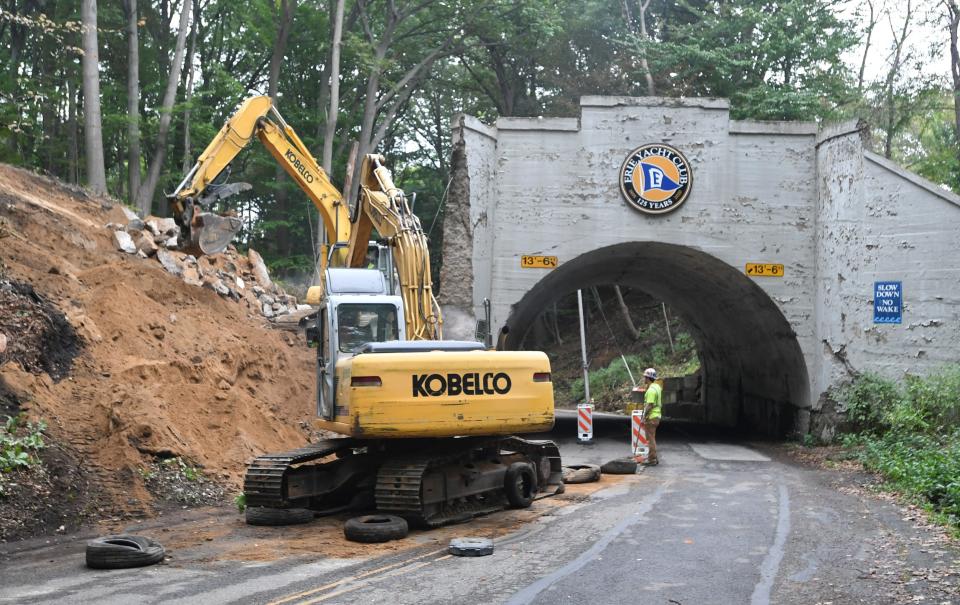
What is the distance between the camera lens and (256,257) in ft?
72.8

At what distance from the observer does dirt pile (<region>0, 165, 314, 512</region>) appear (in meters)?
11.8

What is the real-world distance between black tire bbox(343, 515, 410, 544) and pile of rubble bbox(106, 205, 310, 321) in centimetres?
884

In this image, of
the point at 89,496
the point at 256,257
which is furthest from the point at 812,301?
the point at 89,496

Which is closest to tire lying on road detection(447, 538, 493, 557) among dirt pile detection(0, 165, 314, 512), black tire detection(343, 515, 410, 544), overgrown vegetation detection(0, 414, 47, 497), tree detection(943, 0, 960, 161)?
black tire detection(343, 515, 410, 544)

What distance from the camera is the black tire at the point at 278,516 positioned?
10.3m

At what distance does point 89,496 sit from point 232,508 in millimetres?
1732

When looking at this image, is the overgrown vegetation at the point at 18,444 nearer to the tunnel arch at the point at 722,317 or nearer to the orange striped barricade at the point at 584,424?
the tunnel arch at the point at 722,317

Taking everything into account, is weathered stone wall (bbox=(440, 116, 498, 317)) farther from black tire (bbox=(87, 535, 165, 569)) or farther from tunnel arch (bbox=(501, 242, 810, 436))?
black tire (bbox=(87, 535, 165, 569))

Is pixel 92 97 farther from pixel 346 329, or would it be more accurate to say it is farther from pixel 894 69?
pixel 894 69

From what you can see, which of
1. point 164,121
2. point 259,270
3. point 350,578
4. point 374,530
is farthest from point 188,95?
point 350,578

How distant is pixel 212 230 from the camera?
51.7 ft

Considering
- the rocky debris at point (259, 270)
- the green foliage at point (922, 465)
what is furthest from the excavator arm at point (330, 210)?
the green foliage at point (922, 465)

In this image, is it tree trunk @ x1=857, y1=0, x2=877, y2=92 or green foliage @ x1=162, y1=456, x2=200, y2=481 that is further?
tree trunk @ x1=857, y1=0, x2=877, y2=92

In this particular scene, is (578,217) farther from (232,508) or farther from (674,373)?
(674,373)
